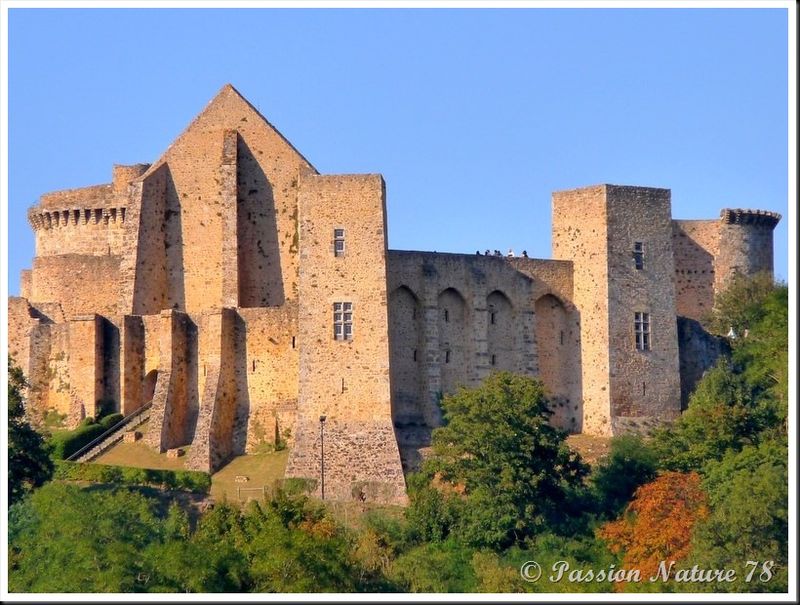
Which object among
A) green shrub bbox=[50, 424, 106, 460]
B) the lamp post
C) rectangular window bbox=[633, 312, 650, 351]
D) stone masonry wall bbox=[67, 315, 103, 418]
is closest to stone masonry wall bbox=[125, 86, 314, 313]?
stone masonry wall bbox=[67, 315, 103, 418]

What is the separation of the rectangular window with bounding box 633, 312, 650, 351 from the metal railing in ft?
45.9

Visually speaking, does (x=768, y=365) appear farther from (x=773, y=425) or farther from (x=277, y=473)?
(x=277, y=473)

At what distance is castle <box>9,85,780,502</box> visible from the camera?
229 ft

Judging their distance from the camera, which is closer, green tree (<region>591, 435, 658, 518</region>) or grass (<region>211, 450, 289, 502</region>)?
grass (<region>211, 450, 289, 502</region>)

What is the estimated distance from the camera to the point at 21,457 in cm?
6681

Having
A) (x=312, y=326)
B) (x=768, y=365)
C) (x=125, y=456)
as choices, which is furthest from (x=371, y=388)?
(x=768, y=365)

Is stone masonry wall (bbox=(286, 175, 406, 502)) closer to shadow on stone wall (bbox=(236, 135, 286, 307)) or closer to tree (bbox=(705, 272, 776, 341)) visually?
shadow on stone wall (bbox=(236, 135, 286, 307))

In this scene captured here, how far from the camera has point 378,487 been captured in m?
68.2

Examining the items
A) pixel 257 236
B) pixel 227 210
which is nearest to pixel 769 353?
pixel 257 236

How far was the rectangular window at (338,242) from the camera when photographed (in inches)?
2751

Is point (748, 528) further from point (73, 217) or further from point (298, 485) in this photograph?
point (73, 217)

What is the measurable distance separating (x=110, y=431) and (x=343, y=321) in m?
7.73

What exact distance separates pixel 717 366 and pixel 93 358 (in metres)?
17.9

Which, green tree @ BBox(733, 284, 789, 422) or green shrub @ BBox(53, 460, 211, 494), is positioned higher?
green tree @ BBox(733, 284, 789, 422)
